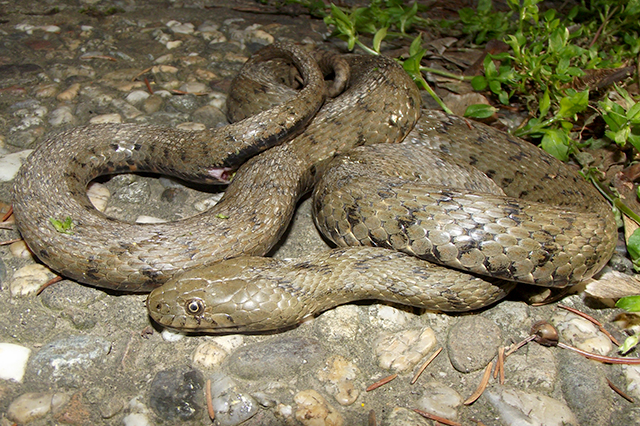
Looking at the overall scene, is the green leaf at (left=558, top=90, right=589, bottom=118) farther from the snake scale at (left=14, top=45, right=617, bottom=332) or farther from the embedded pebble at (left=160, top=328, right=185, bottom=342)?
the embedded pebble at (left=160, top=328, right=185, bottom=342)

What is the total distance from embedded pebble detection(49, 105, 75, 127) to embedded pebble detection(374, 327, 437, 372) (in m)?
3.45

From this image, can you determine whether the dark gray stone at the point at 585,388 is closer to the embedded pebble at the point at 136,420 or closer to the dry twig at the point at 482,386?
the dry twig at the point at 482,386

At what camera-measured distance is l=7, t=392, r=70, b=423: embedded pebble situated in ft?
9.06

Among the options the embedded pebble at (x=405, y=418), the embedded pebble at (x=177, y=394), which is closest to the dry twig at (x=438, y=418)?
the embedded pebble at (x=405, y=418)

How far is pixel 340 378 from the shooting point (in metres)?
3.07

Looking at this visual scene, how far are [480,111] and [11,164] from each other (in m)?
4.12

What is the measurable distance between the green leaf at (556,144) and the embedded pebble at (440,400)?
2428mm

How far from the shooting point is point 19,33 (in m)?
5.74

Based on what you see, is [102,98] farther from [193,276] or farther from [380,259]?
[380,259]

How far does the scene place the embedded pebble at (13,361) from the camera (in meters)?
2.96

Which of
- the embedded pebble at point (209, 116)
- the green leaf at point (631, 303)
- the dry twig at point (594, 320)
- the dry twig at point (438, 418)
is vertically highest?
the green leaf at point (631, 303)

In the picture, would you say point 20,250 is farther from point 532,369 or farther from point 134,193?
point 532,369

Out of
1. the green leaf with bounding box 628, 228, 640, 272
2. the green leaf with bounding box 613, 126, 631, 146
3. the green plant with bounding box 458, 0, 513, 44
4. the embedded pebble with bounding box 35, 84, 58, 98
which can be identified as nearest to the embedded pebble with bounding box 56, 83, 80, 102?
the embedded pebble with bounding box 35, 84, 58, 98

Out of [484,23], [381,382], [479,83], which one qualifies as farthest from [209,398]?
[484,23]
